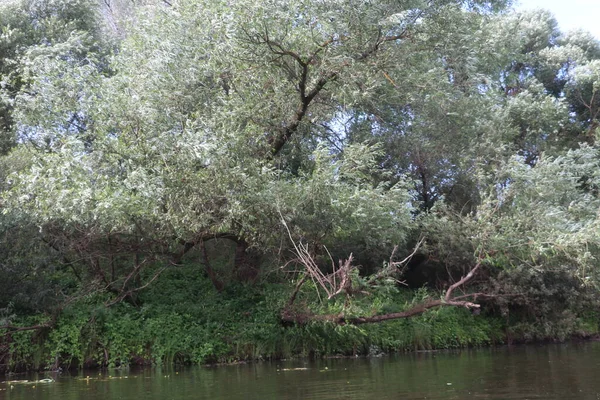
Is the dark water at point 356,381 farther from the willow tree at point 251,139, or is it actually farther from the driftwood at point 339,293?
the willow tree at point 251,139

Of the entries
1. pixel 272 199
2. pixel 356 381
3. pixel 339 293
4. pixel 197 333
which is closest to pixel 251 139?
pixel 272 199

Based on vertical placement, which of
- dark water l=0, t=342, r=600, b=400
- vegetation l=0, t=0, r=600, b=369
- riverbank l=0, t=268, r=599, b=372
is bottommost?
dark water l=0, t=342, r=600, b=400

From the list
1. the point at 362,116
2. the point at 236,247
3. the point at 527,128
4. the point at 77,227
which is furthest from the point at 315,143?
the point at 527,128

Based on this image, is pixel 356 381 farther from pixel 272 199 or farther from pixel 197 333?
pixel 197 333

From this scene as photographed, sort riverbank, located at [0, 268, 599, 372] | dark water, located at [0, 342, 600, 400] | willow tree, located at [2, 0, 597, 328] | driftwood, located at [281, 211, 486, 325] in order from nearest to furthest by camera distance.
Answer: dark water, located at [0, 342, 600, 400], driftwood, located at [281, 211, 486, 325], willow tree, located at [2, 0, 597, 328], riverbank, located at [0, 268, 599, 372]

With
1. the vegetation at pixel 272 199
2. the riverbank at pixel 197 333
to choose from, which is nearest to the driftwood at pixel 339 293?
the vegetation at pixel 272 199

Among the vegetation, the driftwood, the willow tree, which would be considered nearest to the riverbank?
the vegetation

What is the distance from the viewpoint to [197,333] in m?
15.2

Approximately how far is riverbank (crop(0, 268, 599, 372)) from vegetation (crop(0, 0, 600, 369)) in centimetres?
6

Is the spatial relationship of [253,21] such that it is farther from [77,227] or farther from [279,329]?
[279,329]

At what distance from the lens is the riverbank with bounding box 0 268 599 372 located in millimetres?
14477

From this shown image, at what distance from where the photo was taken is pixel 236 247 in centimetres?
1788

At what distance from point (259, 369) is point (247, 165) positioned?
14.7 ft

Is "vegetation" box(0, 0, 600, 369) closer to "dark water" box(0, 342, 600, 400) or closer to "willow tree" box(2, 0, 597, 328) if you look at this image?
"willow tree" box(2, 0, 597, 328)
